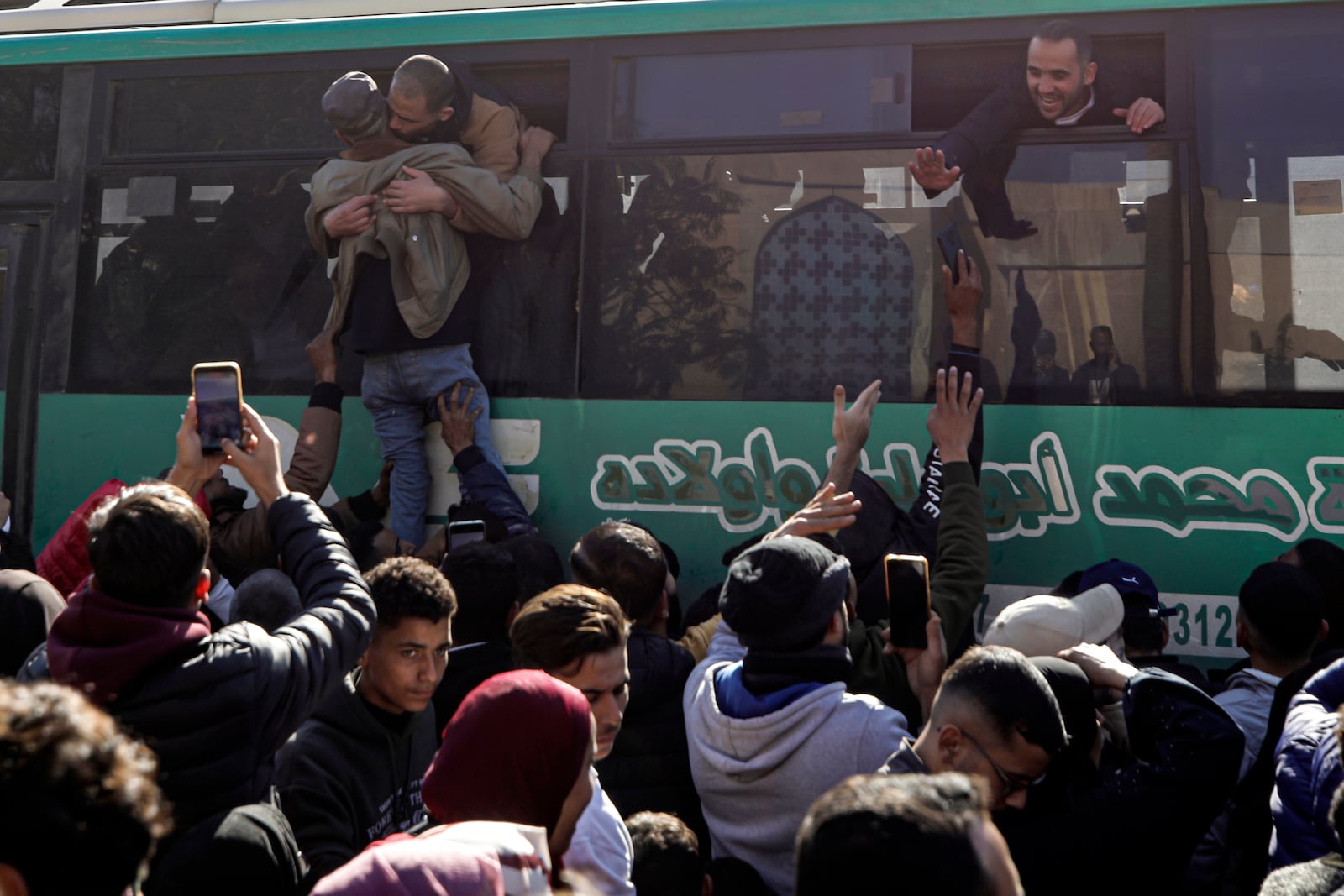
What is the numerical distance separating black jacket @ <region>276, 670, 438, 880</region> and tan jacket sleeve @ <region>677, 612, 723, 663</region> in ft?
3.45

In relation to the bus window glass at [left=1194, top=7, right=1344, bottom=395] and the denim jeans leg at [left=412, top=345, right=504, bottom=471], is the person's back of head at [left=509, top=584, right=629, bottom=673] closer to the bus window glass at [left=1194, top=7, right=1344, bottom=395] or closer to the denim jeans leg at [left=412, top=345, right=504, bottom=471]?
the denim jeans leg at [left=412, top=345, right=504, bottom=471]

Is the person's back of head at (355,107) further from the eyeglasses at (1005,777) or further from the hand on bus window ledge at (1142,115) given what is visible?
the eyeglasses at (1005,777)

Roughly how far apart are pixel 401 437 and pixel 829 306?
1.92 metres

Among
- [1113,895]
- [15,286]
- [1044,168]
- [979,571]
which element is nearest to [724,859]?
[1113,895]

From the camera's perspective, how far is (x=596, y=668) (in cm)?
295

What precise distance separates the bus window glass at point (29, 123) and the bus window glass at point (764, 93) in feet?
9.28

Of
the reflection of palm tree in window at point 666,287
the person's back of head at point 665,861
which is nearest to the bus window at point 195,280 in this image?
the reflection of palm tree in window at point 666,287

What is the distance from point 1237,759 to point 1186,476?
2.24 m

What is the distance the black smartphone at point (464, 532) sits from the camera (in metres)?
4.88

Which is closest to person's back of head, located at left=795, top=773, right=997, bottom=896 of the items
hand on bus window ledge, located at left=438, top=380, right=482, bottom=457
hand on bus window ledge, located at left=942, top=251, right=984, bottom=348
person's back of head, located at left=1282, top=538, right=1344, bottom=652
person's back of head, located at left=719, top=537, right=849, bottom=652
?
person's back of head, located at left=719, top=537, right=849, bottom=652

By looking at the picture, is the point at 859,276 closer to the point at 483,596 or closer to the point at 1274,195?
the point at 1274,195

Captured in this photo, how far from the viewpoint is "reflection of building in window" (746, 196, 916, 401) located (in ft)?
16.5

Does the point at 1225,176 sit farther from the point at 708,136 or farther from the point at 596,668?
the point at 596,668

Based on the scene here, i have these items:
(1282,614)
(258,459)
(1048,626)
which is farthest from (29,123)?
(1282,614)
